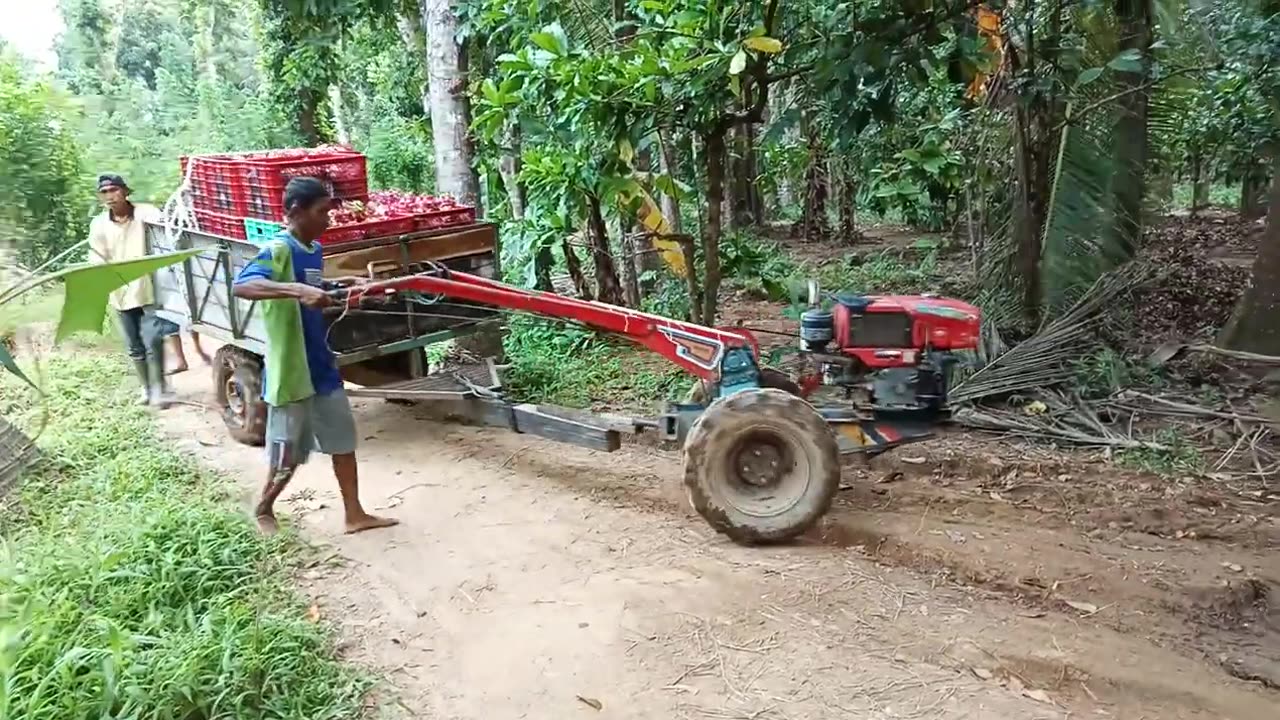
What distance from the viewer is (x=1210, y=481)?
17.8ft

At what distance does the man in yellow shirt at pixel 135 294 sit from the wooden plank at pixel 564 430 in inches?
125

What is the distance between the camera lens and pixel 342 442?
4852 mm

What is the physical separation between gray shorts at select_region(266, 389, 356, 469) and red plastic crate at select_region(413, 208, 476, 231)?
1.88 m

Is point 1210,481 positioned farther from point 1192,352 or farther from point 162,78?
point 162,78

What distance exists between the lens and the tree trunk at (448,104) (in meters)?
7.56


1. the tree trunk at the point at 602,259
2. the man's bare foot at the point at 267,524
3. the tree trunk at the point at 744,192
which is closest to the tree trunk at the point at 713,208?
the tree trunk at the point at 602,259

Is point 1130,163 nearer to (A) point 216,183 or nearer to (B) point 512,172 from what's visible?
(B) point 512,172

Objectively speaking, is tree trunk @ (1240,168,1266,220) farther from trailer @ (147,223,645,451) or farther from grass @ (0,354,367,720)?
grass @ (0,354,367,720)

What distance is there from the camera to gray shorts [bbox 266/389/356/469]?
4.69m

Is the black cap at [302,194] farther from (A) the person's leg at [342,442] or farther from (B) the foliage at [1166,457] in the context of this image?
(B) the foliage at [1166,457]

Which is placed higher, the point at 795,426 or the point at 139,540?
the point at 795,426

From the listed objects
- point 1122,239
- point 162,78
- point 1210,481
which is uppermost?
point 162,78

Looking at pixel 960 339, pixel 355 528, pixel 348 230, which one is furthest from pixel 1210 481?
pixel 348 230

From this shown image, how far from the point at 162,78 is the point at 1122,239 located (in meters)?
6.90
